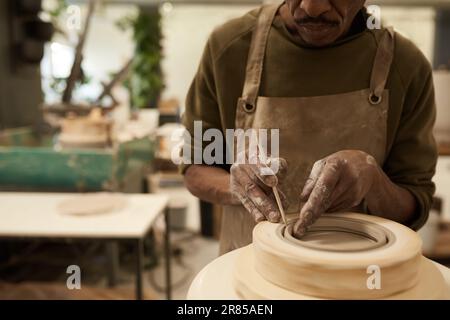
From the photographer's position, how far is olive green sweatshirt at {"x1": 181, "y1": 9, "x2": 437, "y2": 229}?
4.09 feet

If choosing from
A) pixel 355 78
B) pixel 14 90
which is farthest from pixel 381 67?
pixel 14 90

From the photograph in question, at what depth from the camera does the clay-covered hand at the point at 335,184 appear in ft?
2.88

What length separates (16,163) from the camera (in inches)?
127

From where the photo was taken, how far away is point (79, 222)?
2508 mm

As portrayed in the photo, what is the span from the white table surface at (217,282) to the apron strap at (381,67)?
537 millimetres

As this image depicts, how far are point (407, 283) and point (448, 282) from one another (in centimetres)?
13

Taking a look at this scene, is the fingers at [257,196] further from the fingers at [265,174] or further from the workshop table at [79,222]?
the workshop table at [79,222]

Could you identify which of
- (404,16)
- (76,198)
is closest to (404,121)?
(76,198)

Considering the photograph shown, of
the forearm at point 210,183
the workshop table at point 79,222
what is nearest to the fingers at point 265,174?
the forearm at point 210,183

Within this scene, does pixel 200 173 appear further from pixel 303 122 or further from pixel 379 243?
pixel 379 243

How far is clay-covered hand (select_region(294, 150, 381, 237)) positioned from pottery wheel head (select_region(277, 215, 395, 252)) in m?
0.03

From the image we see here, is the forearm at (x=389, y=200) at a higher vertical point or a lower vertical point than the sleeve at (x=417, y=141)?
lower

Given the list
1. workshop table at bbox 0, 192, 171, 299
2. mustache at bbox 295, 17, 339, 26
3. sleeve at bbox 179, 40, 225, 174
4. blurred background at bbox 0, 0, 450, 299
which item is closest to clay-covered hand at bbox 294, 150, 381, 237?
mustache at bbox 295, 17, 339, 26

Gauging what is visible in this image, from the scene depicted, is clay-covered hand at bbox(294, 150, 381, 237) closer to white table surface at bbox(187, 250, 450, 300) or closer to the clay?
the clay
